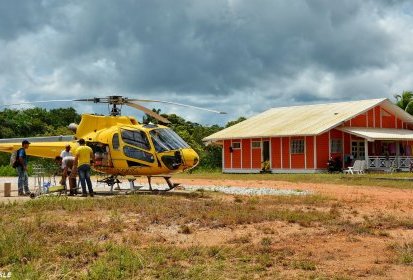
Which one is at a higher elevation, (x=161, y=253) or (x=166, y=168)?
(x=166, y=168)

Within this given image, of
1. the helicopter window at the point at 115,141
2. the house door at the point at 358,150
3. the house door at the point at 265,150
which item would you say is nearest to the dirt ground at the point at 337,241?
the helicopter window at the point at 115,141

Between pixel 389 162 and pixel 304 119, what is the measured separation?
628cm

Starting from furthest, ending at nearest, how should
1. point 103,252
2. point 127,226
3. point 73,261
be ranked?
point 127,226, point 103,252, point 73,261

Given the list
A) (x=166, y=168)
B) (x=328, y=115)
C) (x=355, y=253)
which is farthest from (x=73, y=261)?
(x=328, y=115)

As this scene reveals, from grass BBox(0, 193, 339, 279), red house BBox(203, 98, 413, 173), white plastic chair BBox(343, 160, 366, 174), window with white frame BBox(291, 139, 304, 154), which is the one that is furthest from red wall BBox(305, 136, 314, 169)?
grass BBox(0, 193, 339, 279)

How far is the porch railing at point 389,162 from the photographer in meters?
34.5

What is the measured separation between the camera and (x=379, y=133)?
35750mm

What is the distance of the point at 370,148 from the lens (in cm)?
3766

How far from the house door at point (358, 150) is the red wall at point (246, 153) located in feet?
22.7

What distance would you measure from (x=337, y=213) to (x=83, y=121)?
905cm

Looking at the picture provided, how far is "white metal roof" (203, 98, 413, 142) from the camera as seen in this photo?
35062 millimetres

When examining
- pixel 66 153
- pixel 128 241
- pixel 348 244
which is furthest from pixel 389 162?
pixel 128 241

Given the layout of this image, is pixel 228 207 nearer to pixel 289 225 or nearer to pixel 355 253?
pixel 289 225

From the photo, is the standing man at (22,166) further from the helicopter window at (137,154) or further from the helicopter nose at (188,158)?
the helicopter nose at (188,158)
